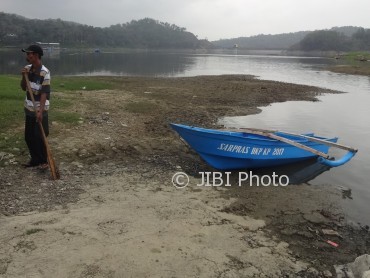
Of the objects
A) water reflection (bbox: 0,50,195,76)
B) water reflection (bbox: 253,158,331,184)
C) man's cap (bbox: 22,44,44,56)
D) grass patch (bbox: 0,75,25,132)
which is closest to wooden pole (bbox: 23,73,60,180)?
man's cap (bbox: 22,44,44,56)

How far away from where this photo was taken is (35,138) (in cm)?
757

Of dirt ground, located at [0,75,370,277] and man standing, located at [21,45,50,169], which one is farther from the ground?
man standing, located at [21,45,50,169]

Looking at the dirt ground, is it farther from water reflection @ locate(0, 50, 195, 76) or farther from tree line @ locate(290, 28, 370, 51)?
tree line @ locate(290, 28, 370, 51)

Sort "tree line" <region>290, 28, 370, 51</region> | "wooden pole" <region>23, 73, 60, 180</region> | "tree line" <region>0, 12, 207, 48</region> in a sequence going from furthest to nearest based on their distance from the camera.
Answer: "tree line" <region>290, 28, 370, 51</region>, "tree line" <region>0, 12, 207, 48</region>, "wooden pole" <region>23, 73, 60, 180</region>

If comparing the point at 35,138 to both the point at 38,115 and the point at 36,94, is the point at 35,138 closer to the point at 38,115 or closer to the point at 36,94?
→ the point at 38,115

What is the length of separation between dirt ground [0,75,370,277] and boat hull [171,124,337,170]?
425 millimetres

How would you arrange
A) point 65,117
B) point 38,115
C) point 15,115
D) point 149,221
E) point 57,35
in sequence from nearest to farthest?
point 149,221
point 38,115
point 15,115
point 65,117
point 57,35

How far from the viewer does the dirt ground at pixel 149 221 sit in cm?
499

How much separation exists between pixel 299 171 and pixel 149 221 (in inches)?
235

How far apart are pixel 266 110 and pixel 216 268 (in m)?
15.4

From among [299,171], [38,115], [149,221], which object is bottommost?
[299,171]

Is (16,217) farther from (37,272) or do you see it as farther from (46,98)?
(46,98)

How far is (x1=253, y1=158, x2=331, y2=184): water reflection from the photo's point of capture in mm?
9852

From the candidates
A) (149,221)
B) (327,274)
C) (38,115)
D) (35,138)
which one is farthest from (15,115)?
(327,274)
